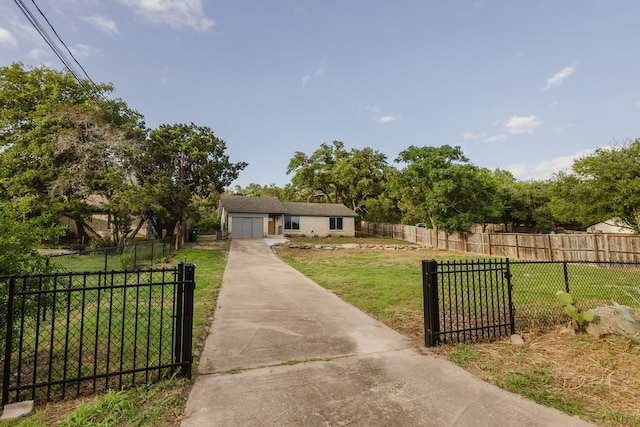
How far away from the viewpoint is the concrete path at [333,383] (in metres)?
2.68

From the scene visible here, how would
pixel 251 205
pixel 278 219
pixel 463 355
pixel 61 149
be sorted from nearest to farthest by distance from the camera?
1. pixel 463 355
2. pixel 61 149
3. pixel 251 205
4. pixel 278 219

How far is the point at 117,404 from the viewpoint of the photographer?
2814 millimetres

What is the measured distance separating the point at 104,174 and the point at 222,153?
770 centimetres

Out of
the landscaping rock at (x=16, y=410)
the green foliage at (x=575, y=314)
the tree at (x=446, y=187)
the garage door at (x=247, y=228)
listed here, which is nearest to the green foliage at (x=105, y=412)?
the landscaping rock at (x=16, y=410)

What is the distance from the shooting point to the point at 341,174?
3806 centimetres

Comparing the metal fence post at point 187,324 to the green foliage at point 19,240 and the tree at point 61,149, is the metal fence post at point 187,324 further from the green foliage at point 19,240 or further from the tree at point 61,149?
the tree at point 61,149

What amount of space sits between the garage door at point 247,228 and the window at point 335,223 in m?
8.12

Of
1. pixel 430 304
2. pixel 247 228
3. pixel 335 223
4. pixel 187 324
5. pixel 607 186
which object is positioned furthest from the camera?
pixel 335 223

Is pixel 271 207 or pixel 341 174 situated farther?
pixel 341 174

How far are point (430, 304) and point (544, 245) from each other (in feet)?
47.4

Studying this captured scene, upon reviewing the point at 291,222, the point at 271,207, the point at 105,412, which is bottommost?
the point at 105,412

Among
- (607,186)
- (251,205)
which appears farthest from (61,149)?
(607,186)

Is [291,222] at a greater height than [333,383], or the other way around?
[291,222]

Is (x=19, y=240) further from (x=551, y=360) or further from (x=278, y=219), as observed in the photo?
(x=278, y=219)
